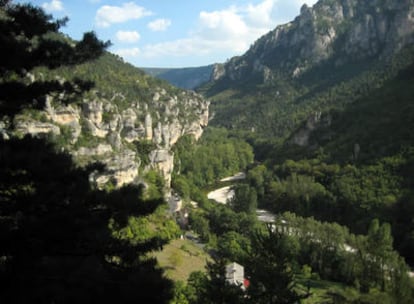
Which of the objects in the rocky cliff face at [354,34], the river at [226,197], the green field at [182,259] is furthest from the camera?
the rocky cliff face at [354,34]

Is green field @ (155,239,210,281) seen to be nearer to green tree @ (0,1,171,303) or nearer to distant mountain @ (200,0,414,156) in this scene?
green tree @ (0,1,171,303)

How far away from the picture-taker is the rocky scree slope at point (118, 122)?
145 ft

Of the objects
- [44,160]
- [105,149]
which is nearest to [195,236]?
[105,149]

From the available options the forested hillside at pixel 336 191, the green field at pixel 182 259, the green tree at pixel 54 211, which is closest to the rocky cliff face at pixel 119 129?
the green tree at pixel 54 211

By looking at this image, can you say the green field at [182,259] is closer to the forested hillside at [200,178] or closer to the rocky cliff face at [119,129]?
the forested hillside at [200,178]

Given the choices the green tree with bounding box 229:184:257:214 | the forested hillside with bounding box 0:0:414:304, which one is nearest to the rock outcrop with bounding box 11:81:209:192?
the forested hillside with bounding box 0:0:414:304

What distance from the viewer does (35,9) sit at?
9695 millimetres

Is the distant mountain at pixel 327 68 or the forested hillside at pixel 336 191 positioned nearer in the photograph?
the forested hillside at pixel 336 191

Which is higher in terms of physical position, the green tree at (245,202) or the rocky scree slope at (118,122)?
the rocky scree slope at (118,122)

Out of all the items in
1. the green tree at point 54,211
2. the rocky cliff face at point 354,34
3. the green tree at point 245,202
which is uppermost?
the rocky cliff face at point 354,34

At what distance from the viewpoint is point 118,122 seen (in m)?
64.5

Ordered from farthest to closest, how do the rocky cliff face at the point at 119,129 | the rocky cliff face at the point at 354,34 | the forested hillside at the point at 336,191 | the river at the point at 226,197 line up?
the rocky cliff face at the point at 354,34
the river at the point at 226,197
the rocky cliff face at the point at 119,129
the forested hillside at the point at 336,191

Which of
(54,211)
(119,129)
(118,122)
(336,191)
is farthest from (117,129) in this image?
(54,211)

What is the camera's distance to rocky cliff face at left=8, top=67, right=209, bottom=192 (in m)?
44.1
